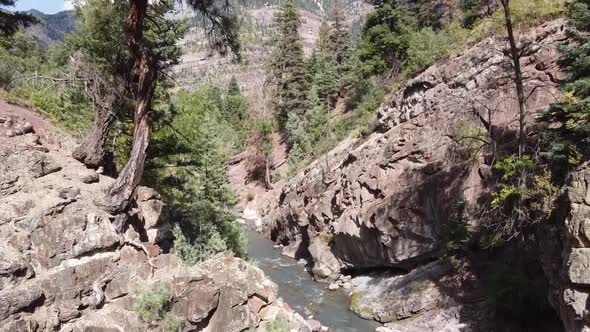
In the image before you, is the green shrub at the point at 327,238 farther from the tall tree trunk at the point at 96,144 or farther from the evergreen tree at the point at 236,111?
the evergreen tree at the point at 236,111

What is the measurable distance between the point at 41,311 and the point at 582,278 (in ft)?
34.7

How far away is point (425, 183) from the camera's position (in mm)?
Answer: 19234

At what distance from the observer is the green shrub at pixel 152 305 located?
8.05 metres

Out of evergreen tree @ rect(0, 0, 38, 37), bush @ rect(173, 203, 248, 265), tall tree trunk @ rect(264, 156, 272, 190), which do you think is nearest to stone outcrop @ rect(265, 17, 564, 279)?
bush @ rect(173, 203, 248, 265)

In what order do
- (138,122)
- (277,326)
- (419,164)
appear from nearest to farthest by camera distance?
(277,326) < (138,122) < (419,164)

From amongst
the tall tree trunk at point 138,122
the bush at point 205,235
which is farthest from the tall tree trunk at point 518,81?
the bush at point 205,235

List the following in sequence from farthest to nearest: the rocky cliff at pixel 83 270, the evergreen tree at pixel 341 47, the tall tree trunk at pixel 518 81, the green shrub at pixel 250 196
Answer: the evergreen tree at pixel 341 47 < the green shrub at pixel 250 196 < the tall tree trunk at pixel 518 81 < the rocky cliff at pixel 83 270

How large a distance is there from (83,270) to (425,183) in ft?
49.8

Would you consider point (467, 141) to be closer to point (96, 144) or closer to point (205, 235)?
point (205, 235)

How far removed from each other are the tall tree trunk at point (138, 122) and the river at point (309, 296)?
11.1 m

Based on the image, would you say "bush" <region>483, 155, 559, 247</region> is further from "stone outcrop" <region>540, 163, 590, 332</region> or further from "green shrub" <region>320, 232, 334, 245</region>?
"green shrub" <region>320, 232, 334, 245</region>

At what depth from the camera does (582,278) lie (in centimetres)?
865

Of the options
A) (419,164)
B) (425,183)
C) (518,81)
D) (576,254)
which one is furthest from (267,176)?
(576,254)

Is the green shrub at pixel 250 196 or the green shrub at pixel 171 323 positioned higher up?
the green shrub at pixel 171 323
